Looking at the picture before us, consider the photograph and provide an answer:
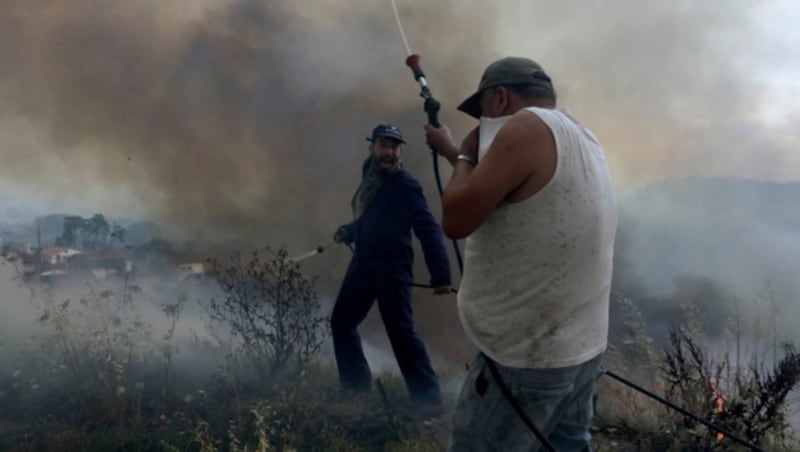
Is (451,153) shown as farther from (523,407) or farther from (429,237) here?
(429,237)

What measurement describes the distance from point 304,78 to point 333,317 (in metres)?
3.03

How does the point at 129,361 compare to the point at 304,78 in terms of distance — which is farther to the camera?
the point at 304,78

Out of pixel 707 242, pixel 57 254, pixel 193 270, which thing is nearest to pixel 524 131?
pixel 193 270

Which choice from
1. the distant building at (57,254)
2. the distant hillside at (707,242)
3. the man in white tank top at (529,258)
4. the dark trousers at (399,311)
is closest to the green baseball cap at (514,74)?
the man in white tank top at (529,258)

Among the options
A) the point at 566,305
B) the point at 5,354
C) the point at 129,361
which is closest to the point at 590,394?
the point at 566,305

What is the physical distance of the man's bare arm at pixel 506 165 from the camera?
1.90 meters

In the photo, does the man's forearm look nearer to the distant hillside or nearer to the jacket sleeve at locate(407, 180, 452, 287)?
the jacket sleeve at locate(407, 180, 452, 287)

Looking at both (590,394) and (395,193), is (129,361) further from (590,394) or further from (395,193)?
(590,394)

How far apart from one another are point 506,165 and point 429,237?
98.0 inches

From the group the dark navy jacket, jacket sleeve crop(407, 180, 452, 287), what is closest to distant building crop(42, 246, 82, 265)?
the dark navy jacket

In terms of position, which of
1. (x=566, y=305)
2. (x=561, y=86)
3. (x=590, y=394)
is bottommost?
(x=590, y=394)

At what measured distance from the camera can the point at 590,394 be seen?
87.7 inches

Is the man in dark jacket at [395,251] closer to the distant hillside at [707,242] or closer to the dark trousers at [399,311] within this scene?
the dark trousers at [399,311]

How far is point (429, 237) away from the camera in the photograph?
4371mm
